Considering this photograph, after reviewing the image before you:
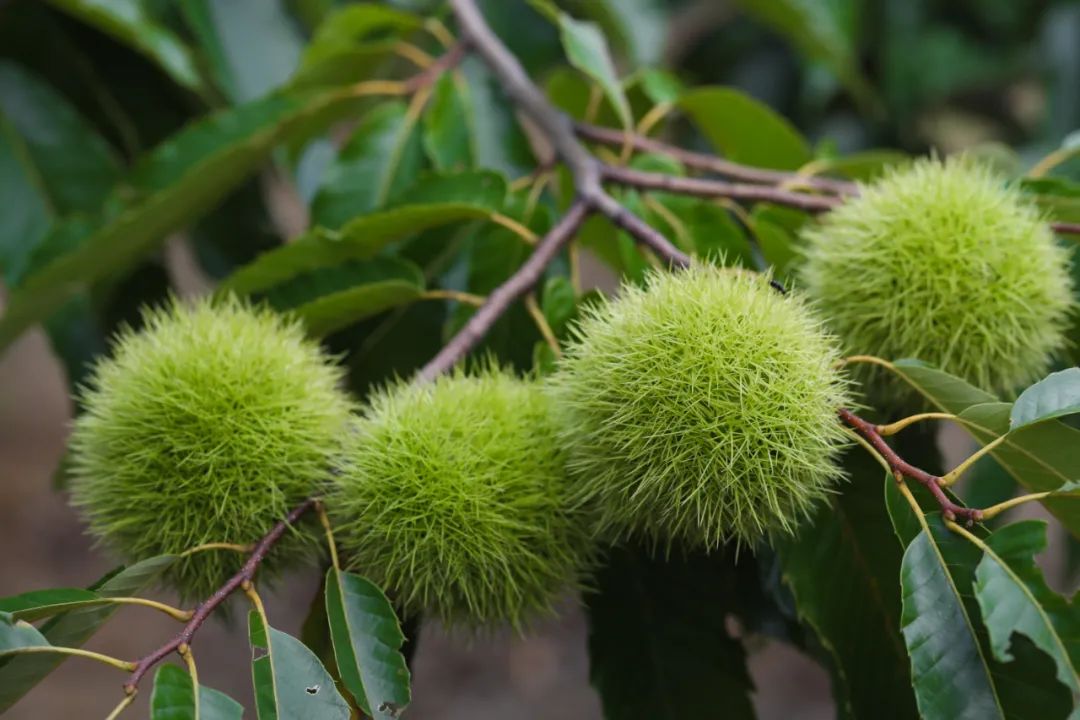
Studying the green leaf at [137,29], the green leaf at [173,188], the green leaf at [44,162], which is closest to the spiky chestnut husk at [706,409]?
the green leaf at [173,188]

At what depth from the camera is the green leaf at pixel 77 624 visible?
0.63m

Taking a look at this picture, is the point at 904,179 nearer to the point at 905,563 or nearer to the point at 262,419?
the point at 905,563

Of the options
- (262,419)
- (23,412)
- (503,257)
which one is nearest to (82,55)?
(503,257)

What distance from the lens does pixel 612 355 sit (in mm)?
664

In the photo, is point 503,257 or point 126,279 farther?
point 126,279

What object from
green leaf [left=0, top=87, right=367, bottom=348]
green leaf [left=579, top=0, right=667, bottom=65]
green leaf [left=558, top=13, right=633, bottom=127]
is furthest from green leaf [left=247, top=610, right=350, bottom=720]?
green leaf [left=579, top=0, right=667, bottom=65]

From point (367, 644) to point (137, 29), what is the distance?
34.5 inches

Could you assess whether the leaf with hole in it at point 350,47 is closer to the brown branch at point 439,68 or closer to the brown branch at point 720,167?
the brown branch at point 439,68

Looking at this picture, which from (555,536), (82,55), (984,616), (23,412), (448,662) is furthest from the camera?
(23,412)

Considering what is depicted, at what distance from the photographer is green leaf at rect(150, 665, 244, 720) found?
60cm

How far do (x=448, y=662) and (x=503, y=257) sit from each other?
7.63ft

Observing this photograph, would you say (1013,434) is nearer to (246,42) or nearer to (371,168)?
(371,168)

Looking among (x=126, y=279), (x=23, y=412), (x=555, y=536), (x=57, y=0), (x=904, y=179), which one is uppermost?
(x=23, y=412)

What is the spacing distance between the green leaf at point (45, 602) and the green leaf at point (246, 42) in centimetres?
84
